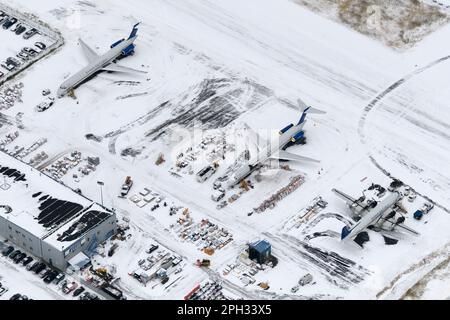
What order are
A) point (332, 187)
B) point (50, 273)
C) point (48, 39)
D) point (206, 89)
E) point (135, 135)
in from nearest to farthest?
point (50, 273) < point (332, 187) < point (135, 135) < point (206, 89) < point (48, 39)

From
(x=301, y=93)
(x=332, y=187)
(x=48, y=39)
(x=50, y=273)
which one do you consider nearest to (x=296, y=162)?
(x=332, y=187)

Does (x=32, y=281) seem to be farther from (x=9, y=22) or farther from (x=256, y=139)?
(x=9, y=22)

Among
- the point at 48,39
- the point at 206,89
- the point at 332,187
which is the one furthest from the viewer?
the point at 48,39

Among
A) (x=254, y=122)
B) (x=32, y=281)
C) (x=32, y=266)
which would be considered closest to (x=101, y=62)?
(x=254, y=122)

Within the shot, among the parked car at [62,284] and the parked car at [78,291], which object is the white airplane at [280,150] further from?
the parked car at [62,284]

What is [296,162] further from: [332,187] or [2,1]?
[2,1]

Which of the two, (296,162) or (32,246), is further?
(296,162)

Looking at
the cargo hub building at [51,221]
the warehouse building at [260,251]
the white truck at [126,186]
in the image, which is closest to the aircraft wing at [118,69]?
the white truck at [126,186]
